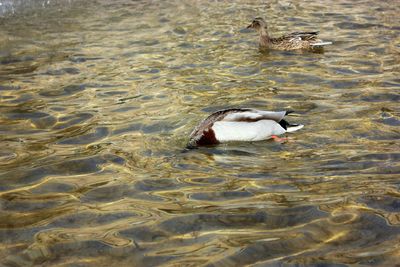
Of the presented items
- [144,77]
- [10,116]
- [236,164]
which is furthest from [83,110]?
[236,164]

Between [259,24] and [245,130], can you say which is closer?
[245,130]

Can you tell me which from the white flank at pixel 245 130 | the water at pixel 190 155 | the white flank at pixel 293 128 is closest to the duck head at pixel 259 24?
the water at pixel 190 155

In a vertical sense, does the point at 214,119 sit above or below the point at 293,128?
above

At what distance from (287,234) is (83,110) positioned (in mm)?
4267

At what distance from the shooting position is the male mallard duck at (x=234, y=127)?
6.43 metres

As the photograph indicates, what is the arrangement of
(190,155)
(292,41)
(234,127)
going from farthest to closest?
1. (292,41)
2. (234,127)
3. (190,155)

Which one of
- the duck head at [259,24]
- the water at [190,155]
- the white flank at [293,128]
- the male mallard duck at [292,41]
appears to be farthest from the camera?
the duck head at [259,24]

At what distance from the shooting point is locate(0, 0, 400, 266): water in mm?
4188

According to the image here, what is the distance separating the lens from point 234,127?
6.43m

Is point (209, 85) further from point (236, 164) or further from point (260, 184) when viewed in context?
point (260, 184)

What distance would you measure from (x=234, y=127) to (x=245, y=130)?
123mm

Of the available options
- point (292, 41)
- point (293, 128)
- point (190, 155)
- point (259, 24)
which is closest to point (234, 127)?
point (190, 155)

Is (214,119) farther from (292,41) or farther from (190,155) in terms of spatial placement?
(292,41)

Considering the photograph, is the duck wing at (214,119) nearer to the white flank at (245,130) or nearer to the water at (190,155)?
the white flank at (245,130)
